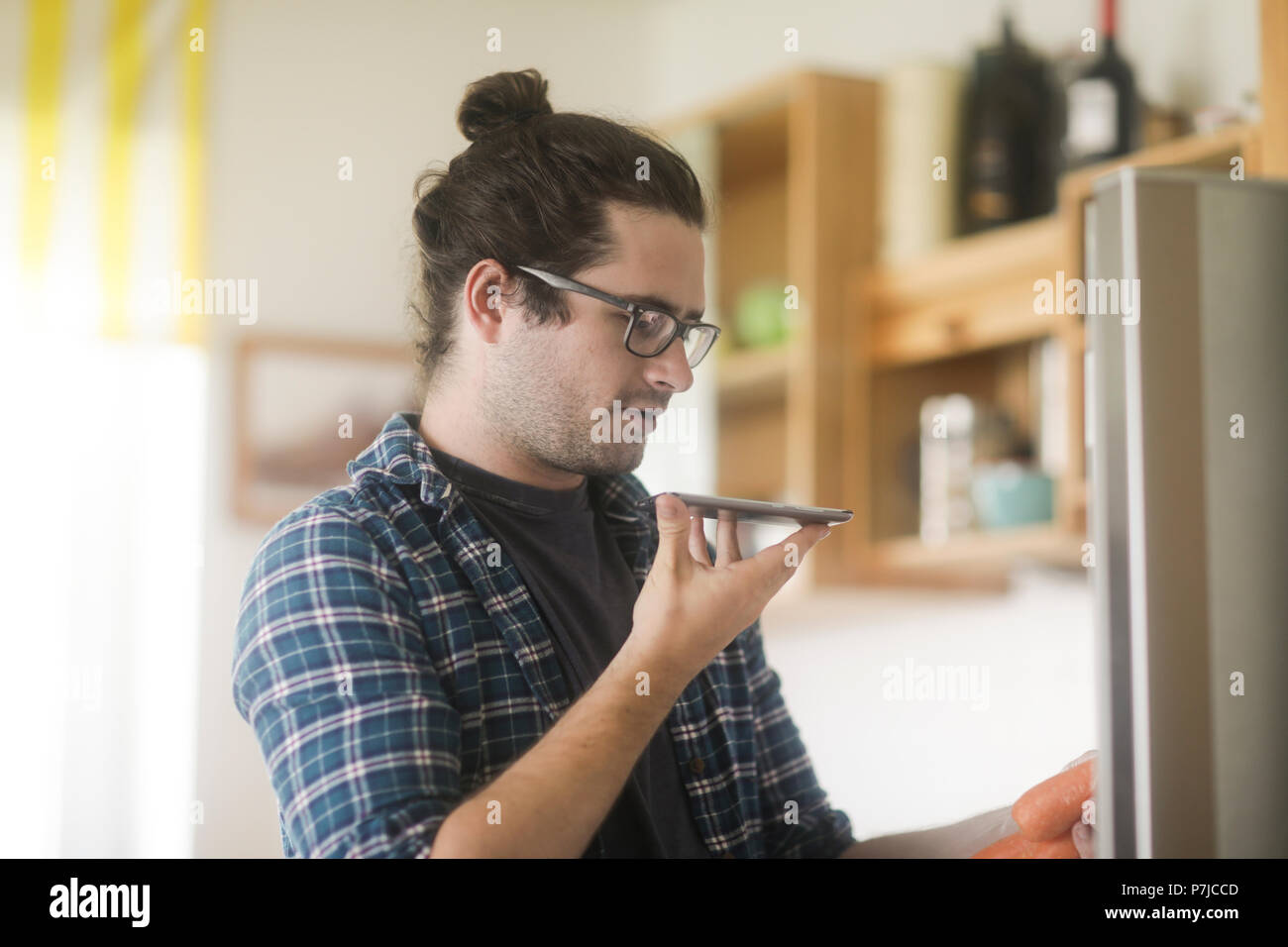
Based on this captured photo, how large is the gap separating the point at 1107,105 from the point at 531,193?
990 mm

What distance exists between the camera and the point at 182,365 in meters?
2.27

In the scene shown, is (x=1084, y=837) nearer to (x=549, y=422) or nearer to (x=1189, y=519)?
(x=1189, y=519)

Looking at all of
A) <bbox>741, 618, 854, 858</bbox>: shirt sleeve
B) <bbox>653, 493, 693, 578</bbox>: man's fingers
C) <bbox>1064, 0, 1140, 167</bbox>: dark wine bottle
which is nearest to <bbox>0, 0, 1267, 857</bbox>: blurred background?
<bbox>1064, 0, 1140, 167</bbox>: dark wine bottle

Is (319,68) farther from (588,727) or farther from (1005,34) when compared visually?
(588,727)

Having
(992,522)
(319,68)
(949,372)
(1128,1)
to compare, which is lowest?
(992,522)

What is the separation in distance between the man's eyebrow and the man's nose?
0.6 inches

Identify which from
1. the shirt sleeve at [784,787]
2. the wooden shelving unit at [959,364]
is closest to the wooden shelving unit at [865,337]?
the wooden shelving unit at [959,364]

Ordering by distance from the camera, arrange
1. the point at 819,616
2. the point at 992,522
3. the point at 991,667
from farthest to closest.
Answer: the point at 819,616, the point at 991,667, the point at 992,522

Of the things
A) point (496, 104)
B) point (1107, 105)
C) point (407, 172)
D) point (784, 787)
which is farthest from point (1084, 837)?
point (407, 172)

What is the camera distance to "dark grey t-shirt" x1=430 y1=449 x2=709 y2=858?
2.69 ft

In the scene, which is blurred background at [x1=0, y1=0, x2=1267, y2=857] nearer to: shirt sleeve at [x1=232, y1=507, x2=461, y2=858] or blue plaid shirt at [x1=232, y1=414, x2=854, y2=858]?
blue plaid shirt at [x1=232, y1=414, x2=854, y2=858]

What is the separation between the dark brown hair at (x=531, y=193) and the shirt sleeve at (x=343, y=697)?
19cm
